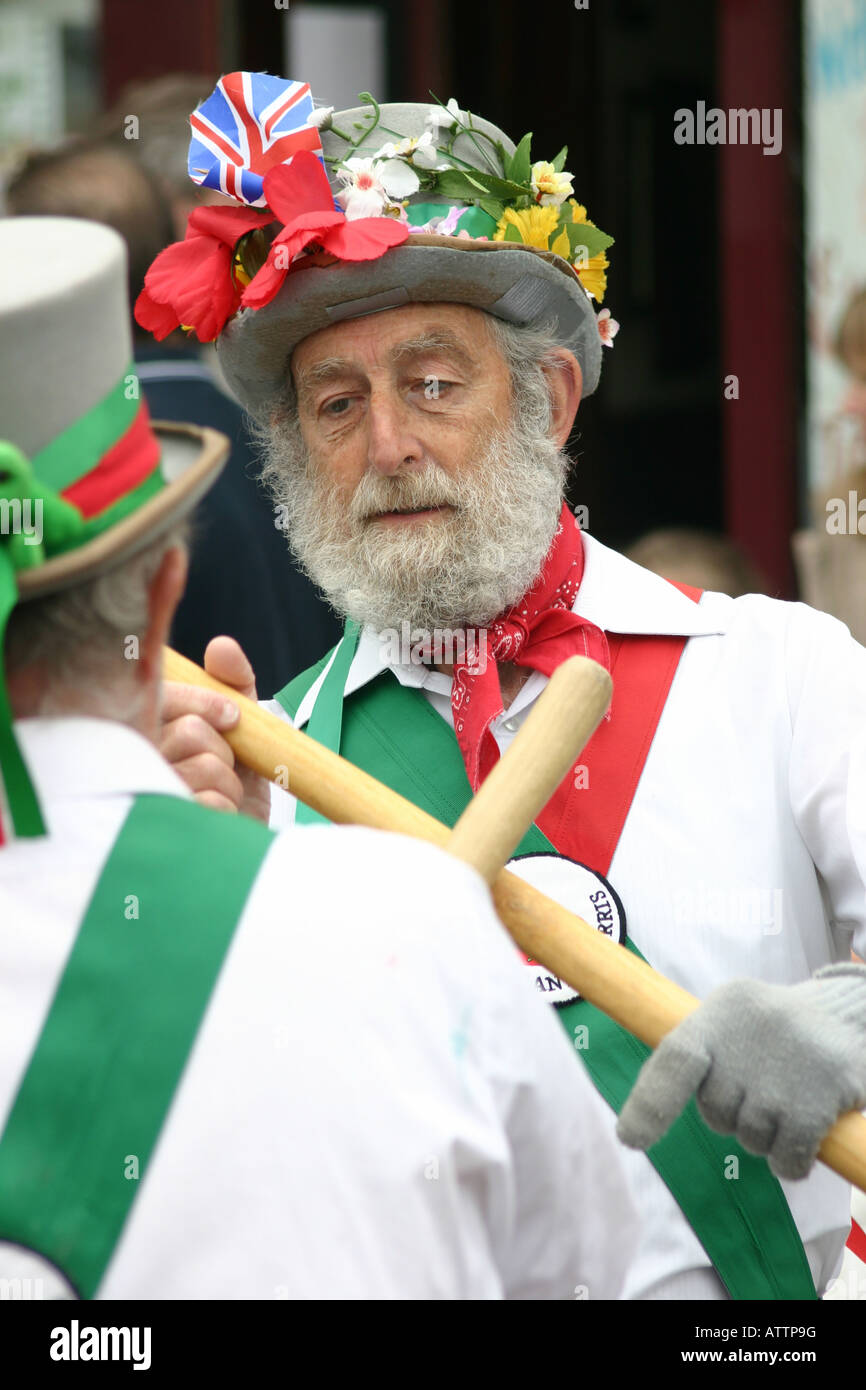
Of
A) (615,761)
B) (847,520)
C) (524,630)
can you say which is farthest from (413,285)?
(847,520)

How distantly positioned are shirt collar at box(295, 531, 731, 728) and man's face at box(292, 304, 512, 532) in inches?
8.1

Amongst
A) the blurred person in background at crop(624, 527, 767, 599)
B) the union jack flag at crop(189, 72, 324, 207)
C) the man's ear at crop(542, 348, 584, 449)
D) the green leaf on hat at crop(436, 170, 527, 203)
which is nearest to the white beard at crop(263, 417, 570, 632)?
the man's ear at crop(542, 348, 584, 449)

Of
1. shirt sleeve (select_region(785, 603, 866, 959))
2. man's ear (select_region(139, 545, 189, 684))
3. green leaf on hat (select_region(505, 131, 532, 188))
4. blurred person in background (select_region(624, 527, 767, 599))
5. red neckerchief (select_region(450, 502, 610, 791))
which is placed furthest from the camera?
blurred person in background (select_region(624, 527, 767, 599))

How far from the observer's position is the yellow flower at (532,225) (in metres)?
2.64

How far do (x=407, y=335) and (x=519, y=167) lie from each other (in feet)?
1.04

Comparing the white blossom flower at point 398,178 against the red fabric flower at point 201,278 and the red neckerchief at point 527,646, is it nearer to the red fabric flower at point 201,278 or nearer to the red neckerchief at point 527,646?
the red fabric flower at point 201,278

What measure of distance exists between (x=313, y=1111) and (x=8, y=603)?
0.45 m

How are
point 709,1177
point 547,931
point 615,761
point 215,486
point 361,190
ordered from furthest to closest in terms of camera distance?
point 215,486 → point 361,190 → point 615,761 → point 709,1177 → point 547,931

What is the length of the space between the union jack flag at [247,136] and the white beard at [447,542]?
45 cm

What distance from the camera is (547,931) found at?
77.9 inches

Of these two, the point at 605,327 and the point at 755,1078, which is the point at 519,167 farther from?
the point at 755,1078

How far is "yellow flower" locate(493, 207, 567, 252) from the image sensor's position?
2.64 metres

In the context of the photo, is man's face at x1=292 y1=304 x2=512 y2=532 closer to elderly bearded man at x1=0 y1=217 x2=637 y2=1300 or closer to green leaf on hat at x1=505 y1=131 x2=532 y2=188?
green leaf on hat at x1=505 y1=131 x2=532 y2=188
